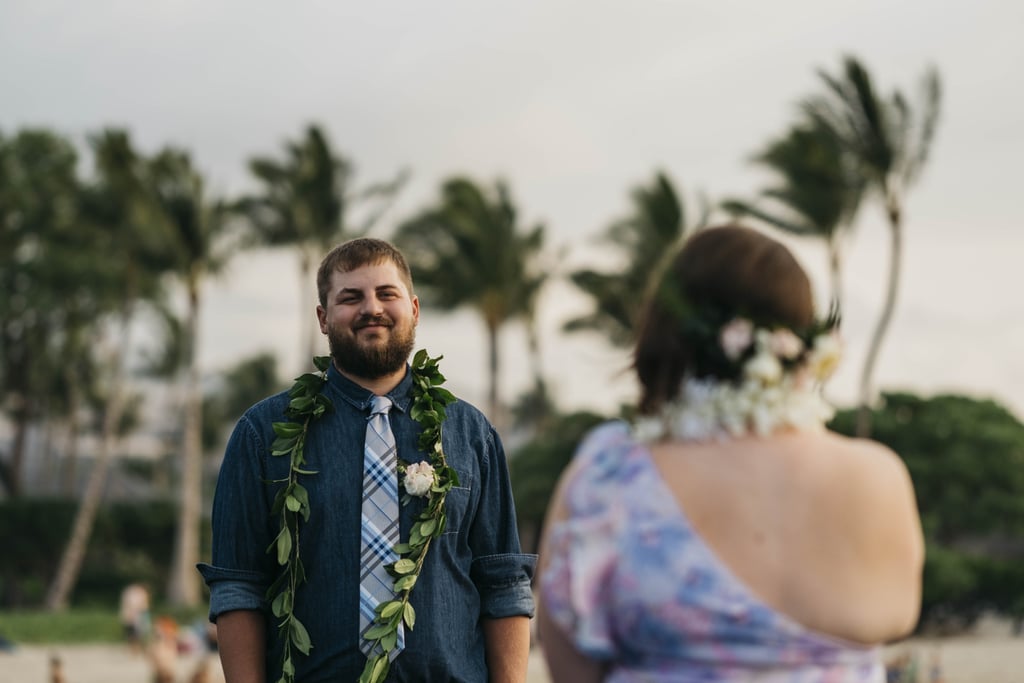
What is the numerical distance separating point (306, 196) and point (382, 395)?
98.9 feet

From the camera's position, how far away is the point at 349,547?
3357 millimetres

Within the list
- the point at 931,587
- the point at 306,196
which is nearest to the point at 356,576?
the point at 931,587

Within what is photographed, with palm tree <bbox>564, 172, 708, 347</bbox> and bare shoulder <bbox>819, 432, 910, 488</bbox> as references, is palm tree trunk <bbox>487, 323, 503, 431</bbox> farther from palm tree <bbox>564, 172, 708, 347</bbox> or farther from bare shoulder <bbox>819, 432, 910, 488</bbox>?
bare shoulder <bbox>819, 432, 910, 488</bbox>

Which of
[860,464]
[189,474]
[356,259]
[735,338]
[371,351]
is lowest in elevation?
[860,464]

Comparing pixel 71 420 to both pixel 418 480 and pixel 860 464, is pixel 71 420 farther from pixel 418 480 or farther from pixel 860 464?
pixel 860 464

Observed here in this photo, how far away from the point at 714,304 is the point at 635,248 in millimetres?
30580

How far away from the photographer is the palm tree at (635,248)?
25578 mm

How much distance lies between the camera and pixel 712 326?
7.40 ft

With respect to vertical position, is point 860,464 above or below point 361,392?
Result: below

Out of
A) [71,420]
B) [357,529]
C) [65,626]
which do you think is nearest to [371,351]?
[357,529]

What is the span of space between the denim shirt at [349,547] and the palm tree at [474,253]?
29.4 metres

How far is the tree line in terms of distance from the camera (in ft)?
84.5

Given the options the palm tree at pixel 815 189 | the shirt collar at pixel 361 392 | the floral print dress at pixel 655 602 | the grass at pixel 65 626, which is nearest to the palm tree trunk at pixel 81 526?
the grass at pixel 65 626

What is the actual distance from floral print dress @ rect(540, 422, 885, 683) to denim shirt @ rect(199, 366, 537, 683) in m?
1.13
